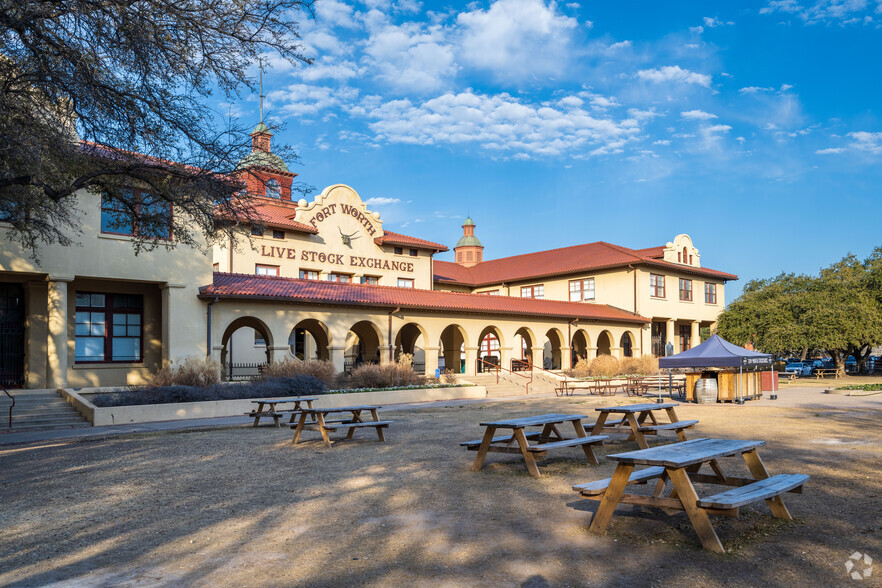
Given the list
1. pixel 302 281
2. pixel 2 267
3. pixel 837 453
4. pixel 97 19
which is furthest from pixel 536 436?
pixel 302 281

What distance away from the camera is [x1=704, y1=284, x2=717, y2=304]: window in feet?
151

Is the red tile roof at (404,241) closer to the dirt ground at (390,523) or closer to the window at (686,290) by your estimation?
the window at (686,290)

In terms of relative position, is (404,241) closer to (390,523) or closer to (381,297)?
(381,297)

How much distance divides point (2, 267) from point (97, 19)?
1301cm

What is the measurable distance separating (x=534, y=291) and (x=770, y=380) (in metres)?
21.7

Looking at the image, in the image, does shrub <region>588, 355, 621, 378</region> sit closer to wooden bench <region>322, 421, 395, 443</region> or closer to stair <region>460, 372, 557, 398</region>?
stair <region>460, 372, 557, 398</region>

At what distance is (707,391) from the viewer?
70.4 feet

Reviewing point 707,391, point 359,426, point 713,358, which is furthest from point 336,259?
point 359,426

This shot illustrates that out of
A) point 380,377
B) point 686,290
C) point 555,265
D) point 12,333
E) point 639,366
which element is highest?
point 555,265

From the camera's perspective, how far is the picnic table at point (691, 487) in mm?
5227

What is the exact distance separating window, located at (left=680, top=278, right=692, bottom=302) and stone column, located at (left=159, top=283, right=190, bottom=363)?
3253 centimetres

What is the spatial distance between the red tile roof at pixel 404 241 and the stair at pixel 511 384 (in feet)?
28.2

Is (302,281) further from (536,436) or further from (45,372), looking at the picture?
(536,436)

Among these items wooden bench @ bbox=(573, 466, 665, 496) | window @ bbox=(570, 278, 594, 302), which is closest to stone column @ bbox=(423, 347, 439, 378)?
window @ bbox=(570, 278, 594, 302)
